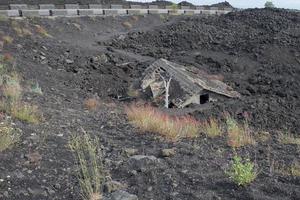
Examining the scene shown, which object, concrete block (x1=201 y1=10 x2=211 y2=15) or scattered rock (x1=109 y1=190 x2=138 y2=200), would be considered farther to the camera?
concrete block (x1=201 y1=10 x2=211 y2=15)

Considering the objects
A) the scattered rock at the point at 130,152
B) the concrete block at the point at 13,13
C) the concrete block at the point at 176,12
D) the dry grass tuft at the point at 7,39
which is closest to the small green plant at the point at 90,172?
the scattered rock at the point at 130,152

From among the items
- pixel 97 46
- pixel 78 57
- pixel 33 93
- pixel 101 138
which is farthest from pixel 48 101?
pixel 97 46

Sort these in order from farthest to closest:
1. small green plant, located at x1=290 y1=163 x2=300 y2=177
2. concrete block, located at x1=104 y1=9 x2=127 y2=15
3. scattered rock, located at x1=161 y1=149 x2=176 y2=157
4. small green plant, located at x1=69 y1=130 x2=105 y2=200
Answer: concrete block, located at x1=104 y1=9 x2=127 y2=15, scattered rock, located at x1=161 y1=149 x2=176 y2=157, small green plant, located at x1=290 y1=163 x2=300 y2=177, small green plant, located at x1=69 y1=130 x2=105 y2=200

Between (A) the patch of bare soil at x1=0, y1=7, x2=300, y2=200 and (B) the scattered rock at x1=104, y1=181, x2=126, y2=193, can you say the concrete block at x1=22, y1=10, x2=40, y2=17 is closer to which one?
(A) the patch of bare soil at x1=0, y1=7, x2=300, y2=200

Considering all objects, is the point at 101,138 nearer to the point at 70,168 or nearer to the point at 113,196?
the point at 70,168

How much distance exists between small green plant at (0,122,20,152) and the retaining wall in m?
20.4

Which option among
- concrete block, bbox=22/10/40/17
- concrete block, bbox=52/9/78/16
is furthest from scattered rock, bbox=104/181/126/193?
concrete block, bbox=52/9/78/16

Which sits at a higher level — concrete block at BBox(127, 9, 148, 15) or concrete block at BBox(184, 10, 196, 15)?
concrete block at BBox(127, 9, 148, 15)

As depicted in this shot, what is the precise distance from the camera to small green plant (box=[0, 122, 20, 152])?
7594 mm

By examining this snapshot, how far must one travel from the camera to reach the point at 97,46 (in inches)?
1082

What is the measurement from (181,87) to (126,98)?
2087 millimetres

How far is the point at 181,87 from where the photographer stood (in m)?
18.5

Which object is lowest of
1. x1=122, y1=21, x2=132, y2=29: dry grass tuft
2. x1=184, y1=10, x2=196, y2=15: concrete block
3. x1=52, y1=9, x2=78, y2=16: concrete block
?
x1=122, y1=21, x2=132, y2=29: dry grass tuft

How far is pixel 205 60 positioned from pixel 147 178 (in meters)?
20.2
